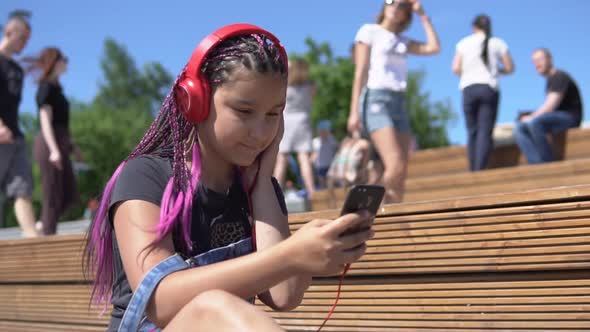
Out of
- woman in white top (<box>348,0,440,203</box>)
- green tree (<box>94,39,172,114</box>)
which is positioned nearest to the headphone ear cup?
woman in white top (<box>348,0,440,203</box>)

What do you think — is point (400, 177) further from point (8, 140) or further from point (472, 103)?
point (8, 140)

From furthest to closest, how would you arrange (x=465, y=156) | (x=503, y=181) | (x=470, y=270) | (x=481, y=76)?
(x=465, y=156) < (x=481, y=76) < (x=503, y=181) < (x=470, y=270)

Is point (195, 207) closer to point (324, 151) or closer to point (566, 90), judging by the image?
point (566, 90)

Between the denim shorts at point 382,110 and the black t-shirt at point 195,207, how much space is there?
2.91 m

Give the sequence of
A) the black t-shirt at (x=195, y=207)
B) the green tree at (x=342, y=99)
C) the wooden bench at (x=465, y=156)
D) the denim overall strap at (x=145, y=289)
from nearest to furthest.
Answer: the denim overall strap at (x=145, y=289)
the black t-shirt at (x=195, y=207)
the wooden bench at (x=465, y=156)
the green tree at (x=342, y=99)

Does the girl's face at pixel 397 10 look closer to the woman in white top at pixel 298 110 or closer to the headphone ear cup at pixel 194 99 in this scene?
the woman in white top at pixel 298 110

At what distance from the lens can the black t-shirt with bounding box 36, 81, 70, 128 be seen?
224 inches

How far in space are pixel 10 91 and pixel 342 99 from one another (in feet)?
123

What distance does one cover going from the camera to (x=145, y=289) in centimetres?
164

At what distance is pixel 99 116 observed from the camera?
49.0m

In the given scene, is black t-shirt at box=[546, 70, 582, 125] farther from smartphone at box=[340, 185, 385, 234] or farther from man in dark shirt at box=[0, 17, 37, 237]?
smartphone at box=[340, 185, 385, 234]

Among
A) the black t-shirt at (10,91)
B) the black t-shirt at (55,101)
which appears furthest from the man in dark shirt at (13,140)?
→ the black t-shirt at (55,101)

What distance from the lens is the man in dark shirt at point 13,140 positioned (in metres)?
5.36

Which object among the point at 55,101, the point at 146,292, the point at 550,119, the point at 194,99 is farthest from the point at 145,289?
the point at 550,119
